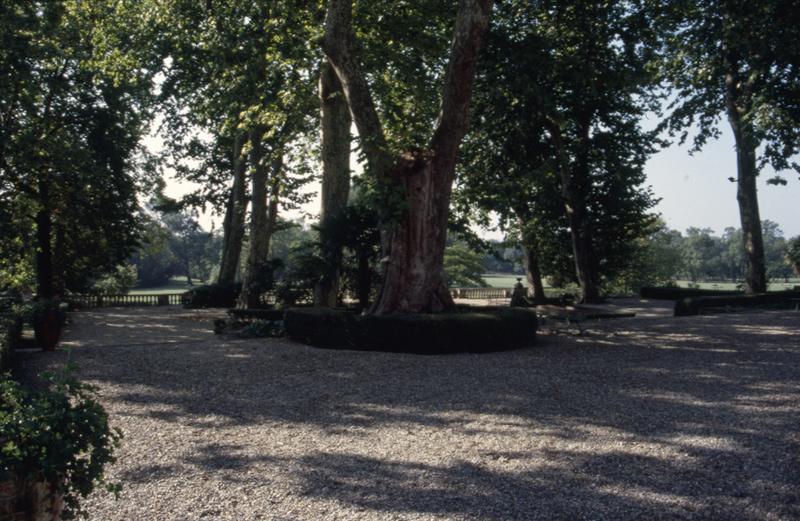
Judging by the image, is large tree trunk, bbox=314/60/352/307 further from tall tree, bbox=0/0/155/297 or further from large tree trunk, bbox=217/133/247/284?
large tree trunk, bbox=217/133/247/284

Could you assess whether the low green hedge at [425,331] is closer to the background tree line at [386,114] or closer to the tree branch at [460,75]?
the background tree line at [386,114]

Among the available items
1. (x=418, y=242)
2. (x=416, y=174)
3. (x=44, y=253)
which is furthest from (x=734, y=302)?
(x=44, y=253)

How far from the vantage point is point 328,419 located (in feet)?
23.7

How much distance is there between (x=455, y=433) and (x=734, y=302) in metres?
17.9

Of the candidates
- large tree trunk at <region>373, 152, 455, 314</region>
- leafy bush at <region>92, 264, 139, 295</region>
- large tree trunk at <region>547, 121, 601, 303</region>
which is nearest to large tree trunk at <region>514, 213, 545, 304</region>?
large tree trunk at <region>547, 121, 601, 303</region>

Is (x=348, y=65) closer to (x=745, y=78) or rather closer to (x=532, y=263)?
(x=745, y=78)

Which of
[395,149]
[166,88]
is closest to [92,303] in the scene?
[166,88]

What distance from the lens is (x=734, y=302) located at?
21.0 m

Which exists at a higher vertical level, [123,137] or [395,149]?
[123,137]

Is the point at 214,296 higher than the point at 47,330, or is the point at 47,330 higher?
the point at 214,296

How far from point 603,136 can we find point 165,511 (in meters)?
25.6

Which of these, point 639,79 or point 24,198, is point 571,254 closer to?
point 639,79

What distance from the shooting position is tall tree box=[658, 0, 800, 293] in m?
19.2

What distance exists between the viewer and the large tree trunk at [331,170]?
56.1ft
